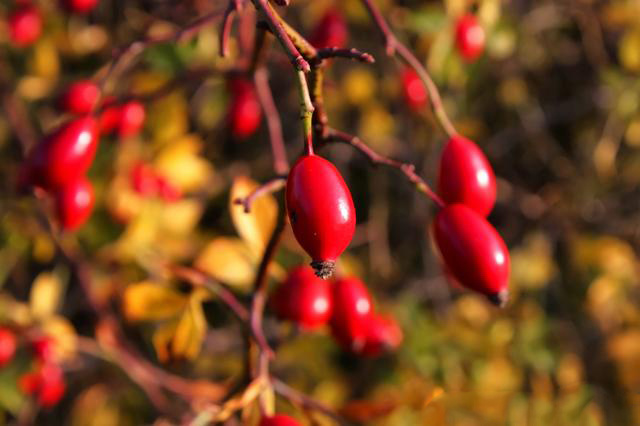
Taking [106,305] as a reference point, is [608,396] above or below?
below

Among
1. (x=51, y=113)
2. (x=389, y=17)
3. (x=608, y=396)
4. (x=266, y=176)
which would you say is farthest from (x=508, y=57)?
(x=51, y=113)

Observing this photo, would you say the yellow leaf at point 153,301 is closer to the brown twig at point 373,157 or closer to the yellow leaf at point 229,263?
the yellow leaf at point 229,263

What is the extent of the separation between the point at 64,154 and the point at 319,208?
560 millimetres

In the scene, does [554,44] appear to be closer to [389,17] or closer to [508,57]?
[508,57]

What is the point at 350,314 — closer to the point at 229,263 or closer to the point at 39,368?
the point at 229,263

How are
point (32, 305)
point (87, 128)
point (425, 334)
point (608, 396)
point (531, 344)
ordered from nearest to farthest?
point (87, 128), point (32, 305), point (425, 334), point (531, 344), point (608, 396)

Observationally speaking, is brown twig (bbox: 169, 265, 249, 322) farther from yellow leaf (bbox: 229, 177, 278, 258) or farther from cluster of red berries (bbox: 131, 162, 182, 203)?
cluster of red berries (bbox: 131, 162, 182, 203)

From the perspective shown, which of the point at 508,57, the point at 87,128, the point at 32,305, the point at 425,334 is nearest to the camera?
the point at 87,128

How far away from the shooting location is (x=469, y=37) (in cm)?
162

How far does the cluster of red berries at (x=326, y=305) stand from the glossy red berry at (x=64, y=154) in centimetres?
38

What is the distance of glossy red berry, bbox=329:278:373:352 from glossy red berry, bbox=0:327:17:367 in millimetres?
784

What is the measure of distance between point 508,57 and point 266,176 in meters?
0.90

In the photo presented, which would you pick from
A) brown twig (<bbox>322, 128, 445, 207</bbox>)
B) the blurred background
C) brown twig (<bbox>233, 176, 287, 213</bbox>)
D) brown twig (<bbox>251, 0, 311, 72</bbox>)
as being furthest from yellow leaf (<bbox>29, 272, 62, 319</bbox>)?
brown twig (<bbox>251, 0, 311, 72</bbox>)

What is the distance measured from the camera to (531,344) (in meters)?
1.83
